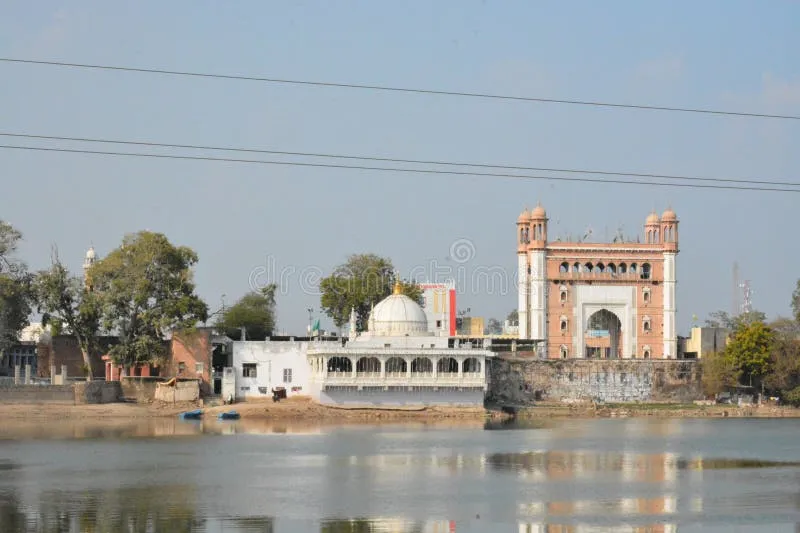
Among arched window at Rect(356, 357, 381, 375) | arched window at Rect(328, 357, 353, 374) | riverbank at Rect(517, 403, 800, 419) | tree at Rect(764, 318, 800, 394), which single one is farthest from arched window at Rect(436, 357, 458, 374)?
tree at Rect(764, 318, 800, 394)

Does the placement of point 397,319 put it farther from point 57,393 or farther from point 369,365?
point 57,393

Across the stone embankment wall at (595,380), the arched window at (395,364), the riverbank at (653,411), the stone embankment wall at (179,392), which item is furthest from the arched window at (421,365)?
the stone embankment wall at (179,392)

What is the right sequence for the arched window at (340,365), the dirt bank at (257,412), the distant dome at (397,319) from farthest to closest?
the distant dome at (397,319)
the arched window at (340,365)
the dirt bank at (257,412)

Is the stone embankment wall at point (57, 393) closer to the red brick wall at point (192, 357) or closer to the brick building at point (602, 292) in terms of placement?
the red brick wall at point (192, 357)

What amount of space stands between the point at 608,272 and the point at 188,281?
31383 millimetres

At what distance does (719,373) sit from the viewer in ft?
273

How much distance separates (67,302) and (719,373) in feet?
128

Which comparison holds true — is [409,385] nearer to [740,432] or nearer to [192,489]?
[740,432]

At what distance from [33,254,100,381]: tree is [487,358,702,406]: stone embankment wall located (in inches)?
966

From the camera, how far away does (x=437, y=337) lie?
77.5 metres

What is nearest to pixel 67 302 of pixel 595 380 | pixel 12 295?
pixel 12 295

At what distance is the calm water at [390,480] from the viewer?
35312 millimetres

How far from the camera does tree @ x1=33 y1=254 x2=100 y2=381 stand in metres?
74.8

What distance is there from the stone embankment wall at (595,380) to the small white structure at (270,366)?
13.2m
